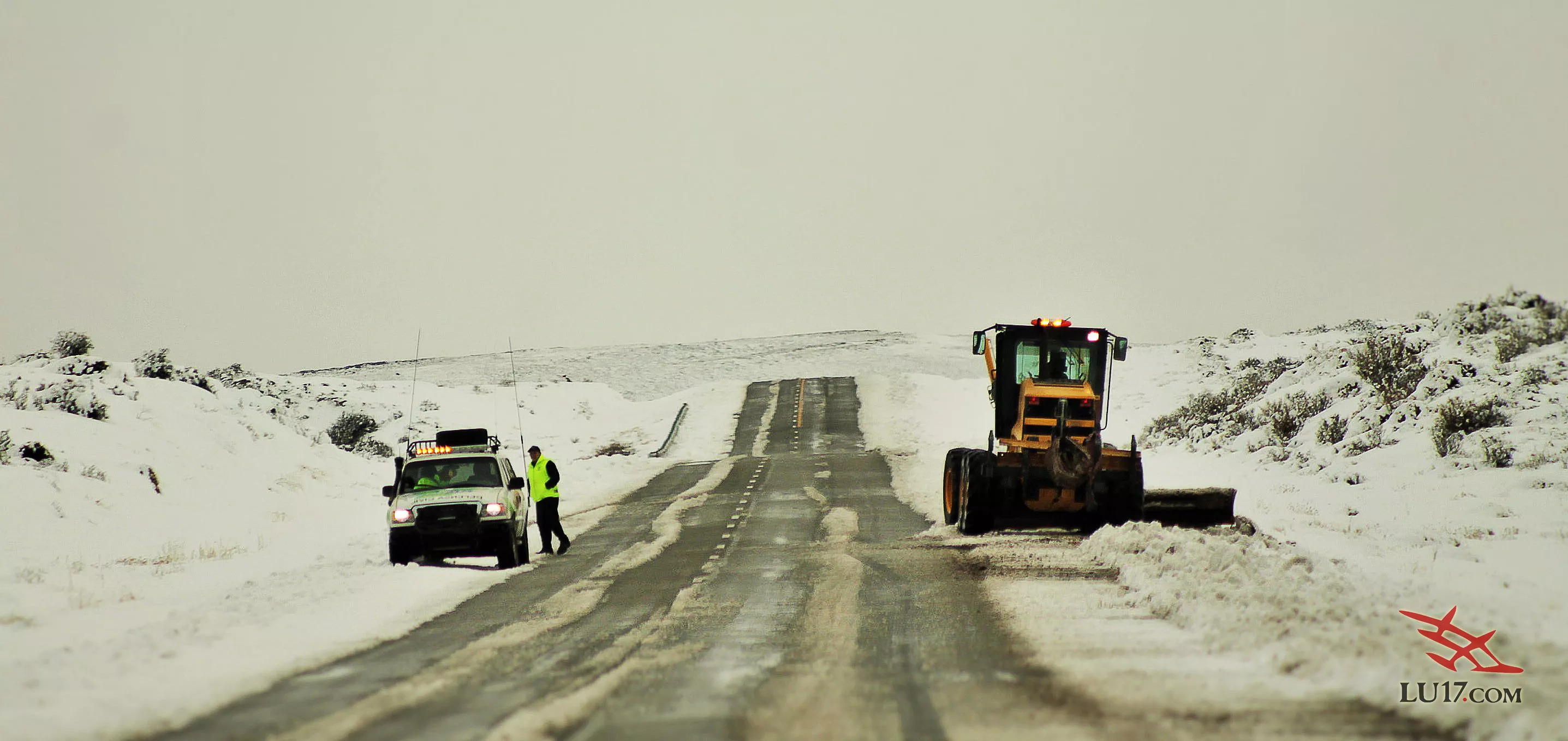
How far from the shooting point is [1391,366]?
103 feet

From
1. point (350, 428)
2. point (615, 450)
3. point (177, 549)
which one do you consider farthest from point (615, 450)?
point (177, 549)

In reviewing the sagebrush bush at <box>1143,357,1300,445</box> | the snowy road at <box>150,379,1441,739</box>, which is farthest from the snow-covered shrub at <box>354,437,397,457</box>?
the snowy road at <box>150,379,1441,739</box>

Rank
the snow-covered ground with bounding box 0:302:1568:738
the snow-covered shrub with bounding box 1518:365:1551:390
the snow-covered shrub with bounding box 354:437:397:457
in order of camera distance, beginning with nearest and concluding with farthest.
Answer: the snow-covered ground with bounding box 0:302:1568:738 → the snow-covered shrub with bounding box 1518:365:1551:390 → the snow-covered shrub with bounding box 354:437:397:457

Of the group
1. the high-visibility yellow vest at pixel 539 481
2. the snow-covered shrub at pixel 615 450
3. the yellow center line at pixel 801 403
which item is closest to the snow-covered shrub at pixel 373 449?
the snow-covered shrub at pixel 615 450

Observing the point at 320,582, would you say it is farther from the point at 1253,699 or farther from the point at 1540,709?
the point at 1540,709

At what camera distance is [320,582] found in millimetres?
14078

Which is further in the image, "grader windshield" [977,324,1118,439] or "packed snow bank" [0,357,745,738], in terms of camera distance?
"grader windshield" [977,324,1118,439]

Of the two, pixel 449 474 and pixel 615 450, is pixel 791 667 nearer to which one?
pixel 449 474

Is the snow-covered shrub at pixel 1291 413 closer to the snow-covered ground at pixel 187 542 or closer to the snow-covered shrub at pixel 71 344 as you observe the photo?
the snow-covered ground at pixel 187 542

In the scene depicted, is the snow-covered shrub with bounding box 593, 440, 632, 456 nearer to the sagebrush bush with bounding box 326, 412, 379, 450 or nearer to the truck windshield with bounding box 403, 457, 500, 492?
the sagebrush bush with bounding box 326, 412, 379, 450

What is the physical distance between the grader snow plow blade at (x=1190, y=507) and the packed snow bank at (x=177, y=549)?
9859 mm

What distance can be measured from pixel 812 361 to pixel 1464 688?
108m

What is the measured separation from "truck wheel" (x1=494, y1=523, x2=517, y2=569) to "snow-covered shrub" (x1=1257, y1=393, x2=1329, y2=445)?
885 inches

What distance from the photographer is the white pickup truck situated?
53.4ft
